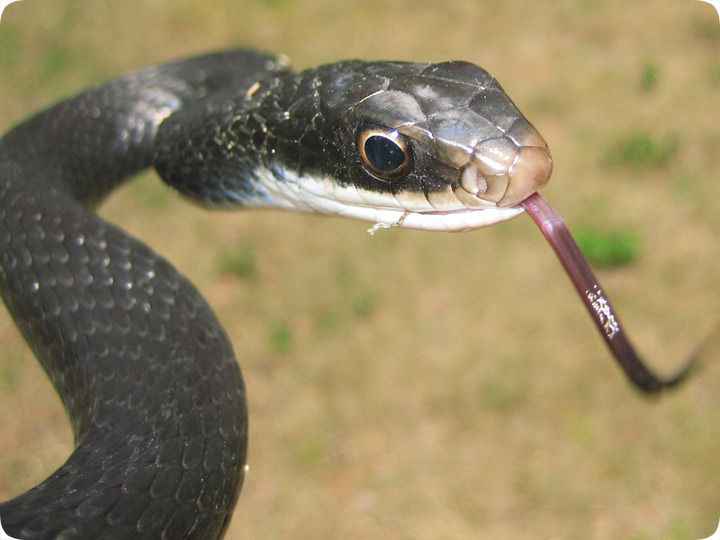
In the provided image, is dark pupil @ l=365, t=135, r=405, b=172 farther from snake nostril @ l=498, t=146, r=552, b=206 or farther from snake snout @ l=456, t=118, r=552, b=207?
snake nostril @ l=498, t=146, r=552, b=206

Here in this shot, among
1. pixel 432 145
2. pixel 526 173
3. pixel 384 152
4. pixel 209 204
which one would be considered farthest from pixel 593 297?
pixel 209 204

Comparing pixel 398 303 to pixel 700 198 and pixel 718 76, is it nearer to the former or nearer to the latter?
pixel 700 198

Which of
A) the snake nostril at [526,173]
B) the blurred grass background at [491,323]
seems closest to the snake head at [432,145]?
the snake nostril at [526,173]

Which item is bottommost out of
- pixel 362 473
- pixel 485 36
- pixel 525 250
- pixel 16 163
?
pixel 362 473

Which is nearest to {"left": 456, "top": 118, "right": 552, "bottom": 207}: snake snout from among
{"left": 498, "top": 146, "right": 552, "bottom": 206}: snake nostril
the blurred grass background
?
{"left": 498, "top": 146, "right": 552, "bottom": 206}: snake nostril

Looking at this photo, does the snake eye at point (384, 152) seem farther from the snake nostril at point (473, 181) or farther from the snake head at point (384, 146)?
the snake nostril at point (473, 181)

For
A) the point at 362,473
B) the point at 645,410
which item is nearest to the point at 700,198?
the point at 645,410
